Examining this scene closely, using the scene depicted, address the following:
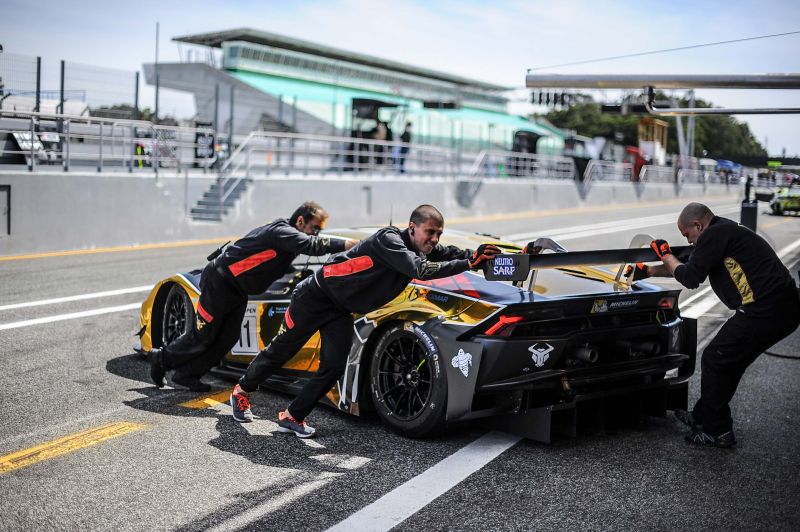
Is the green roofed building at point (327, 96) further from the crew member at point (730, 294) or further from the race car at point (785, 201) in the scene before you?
the crew member at point (730, 294)

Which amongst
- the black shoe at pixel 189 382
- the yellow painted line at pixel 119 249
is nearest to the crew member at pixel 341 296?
the black shoe at pixel 189 382

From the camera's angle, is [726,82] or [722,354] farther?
[726,82]

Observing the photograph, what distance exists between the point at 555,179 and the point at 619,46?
25.6 m

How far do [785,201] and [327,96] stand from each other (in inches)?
1689

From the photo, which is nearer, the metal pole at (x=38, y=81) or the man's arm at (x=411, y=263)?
the man's arm at (x=411, y=263)

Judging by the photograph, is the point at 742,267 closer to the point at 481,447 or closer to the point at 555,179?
the point at 481,447

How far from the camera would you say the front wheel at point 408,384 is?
5.14 metres

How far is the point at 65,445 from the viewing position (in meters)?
5.22

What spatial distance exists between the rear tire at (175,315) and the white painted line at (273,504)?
2.68 metres

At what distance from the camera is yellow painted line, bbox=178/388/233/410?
20.4 ft

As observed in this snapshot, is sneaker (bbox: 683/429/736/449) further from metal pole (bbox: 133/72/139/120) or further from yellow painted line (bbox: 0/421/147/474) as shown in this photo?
metal pole (bbox: 133/72/139/120)

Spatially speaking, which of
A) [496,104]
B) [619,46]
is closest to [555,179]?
[619,46]

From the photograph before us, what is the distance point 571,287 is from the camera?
18.1 feet

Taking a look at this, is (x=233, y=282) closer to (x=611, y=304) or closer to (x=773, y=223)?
(x=611, y=304)
